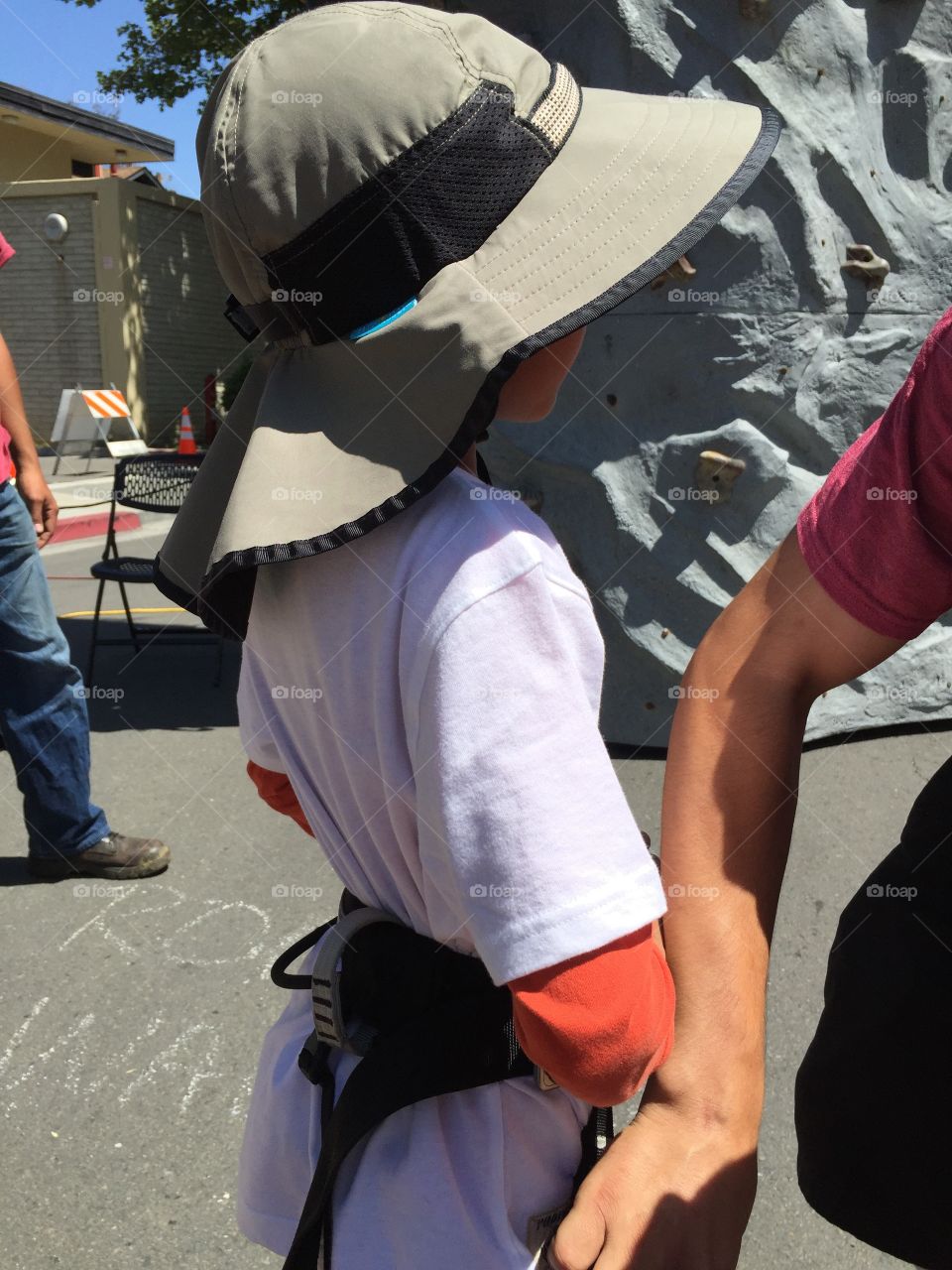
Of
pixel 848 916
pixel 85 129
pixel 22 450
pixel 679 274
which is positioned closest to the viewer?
→ pixel 848 916

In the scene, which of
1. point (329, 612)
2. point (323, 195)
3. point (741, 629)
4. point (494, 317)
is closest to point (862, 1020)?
point (741, 629)

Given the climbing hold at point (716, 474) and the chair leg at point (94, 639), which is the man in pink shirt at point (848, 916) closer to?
the climbing hold at point (716, 474)

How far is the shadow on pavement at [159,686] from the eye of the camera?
16.4 ft

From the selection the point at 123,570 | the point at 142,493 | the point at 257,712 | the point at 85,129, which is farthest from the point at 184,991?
the point at 85,129

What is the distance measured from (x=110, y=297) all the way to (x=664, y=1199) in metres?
16.4

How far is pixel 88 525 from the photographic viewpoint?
11.0m

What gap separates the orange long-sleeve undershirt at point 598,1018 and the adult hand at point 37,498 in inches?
118

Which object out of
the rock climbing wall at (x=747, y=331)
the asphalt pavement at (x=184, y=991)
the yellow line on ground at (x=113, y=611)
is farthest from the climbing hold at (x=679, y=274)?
the yellow line on ground at (x=113, y=611)

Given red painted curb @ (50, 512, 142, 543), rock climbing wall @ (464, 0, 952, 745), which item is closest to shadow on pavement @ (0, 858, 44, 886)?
rock climbing wall @ (464, 0, 952, 745)

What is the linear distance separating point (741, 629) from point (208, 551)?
58 cm

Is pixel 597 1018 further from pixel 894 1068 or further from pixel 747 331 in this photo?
pixel 747 331

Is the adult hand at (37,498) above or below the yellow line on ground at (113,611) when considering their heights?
above

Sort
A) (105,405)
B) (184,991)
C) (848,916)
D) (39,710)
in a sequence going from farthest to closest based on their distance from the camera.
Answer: (105,405) → (39,710) → (184,991) → (848,916)

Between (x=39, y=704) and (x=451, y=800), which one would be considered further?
(x=39, y=704)
